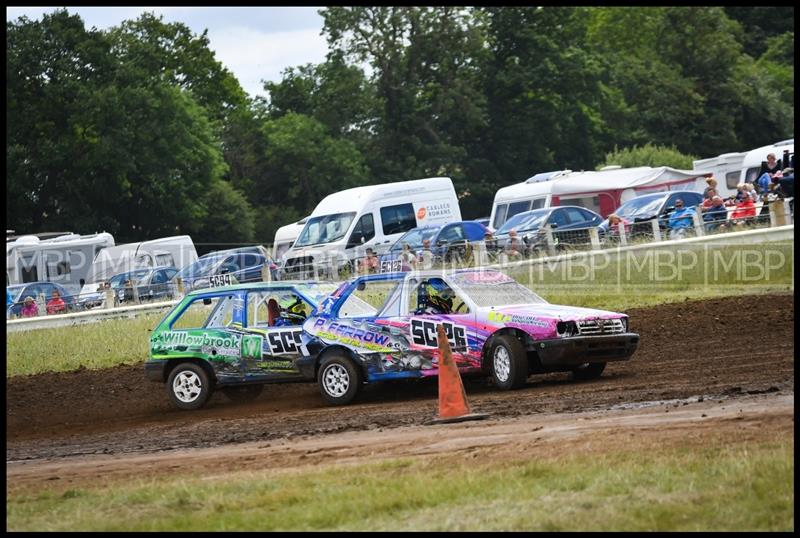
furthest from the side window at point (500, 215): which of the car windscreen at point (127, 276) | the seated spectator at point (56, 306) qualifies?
the seated spectator at point (56, 306)

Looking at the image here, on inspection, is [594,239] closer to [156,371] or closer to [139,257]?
[156,371]

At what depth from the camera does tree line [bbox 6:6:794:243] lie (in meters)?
55.3

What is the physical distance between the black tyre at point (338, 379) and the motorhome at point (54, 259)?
2504cm

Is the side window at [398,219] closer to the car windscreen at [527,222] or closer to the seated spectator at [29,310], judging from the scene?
the car windscreen at [527,222]

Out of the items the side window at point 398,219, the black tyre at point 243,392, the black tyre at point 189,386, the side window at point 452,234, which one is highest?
the side window at point 398,219

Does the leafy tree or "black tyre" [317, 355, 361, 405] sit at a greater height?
the leafy tree

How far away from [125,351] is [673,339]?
10094 mm

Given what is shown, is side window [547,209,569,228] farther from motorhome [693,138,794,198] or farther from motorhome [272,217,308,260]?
motorhome [272,217,308,260]

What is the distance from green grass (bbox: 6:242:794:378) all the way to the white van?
6.65 m

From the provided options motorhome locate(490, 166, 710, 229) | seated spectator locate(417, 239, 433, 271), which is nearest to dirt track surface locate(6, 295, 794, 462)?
seated spectator locate(417, 239, 433, 271)

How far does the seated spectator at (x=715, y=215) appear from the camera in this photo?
25.3 metres

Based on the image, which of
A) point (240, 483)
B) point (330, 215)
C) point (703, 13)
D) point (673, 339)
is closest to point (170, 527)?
point (240, 483)

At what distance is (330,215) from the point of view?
33.0m

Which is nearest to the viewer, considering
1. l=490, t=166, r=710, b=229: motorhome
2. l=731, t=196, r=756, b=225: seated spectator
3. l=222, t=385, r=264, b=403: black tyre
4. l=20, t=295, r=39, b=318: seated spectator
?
l=222, t=385, r=264, b=403: black tyre
